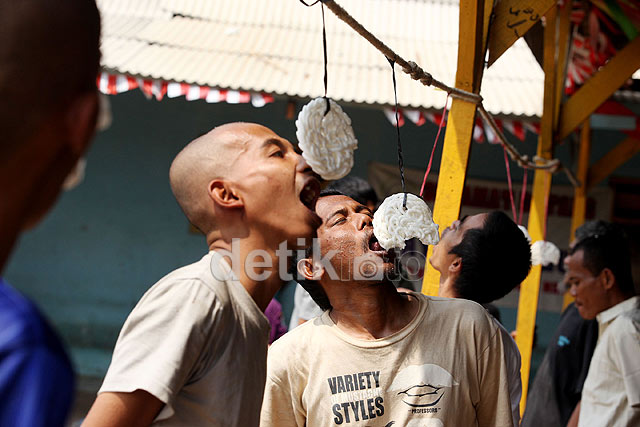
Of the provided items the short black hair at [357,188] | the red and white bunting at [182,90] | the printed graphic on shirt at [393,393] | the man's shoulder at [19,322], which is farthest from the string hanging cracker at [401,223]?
the red and white bunting at [182,90]

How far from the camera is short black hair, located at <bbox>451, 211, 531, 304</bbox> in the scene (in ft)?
9.55

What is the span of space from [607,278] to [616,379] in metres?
0.75

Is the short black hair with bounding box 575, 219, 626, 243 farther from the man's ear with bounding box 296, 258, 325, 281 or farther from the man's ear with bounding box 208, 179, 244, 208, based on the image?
the man's ear with bounding box 208, 179, 244, 208

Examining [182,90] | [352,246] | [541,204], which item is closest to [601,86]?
[541,204]

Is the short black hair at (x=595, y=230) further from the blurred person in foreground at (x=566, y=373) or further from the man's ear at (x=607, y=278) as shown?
the man's ear at (x=607, y=278)

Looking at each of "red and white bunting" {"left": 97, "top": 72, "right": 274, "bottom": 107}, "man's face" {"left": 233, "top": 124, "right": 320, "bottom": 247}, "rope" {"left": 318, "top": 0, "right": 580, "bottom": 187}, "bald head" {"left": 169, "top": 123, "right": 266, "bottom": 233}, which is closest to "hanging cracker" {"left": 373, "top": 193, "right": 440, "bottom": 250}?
"rope" {"left": 318, "top": 0, "right": 580, "bottom": 187}

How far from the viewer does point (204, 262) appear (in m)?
1.63

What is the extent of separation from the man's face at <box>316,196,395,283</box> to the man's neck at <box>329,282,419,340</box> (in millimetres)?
48

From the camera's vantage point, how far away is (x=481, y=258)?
290cm

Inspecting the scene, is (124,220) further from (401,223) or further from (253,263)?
(253,263)

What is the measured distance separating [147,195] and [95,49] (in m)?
6.68

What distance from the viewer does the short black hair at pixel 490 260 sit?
9.55ft

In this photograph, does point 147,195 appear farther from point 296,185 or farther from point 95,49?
point 95,49

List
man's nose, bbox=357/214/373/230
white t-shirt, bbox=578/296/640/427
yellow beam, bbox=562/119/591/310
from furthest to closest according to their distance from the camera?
yellow beam, bbox=562/119/591/310 < white t-shirt, bbox=578/296/640/427 < man's nose, bbox=357/214/373/230
